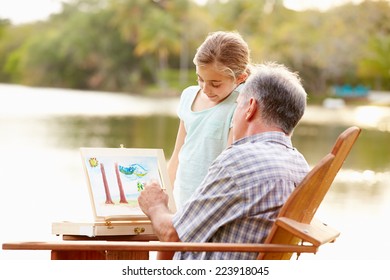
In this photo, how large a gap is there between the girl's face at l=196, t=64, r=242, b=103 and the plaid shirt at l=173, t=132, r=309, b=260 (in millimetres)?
487

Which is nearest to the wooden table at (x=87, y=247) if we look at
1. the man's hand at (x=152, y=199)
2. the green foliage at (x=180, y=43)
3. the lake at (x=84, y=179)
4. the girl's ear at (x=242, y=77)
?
the man's hand at (x=152, y=199)

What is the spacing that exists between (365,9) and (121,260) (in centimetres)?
4352

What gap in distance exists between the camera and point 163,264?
2266 mm

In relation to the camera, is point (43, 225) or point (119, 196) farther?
point (43, 225)

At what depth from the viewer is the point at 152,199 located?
234 cm

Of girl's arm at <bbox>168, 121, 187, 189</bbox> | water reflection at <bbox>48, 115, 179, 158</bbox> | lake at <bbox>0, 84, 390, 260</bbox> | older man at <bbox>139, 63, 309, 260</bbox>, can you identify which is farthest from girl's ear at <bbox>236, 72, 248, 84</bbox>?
water reflection at <bbox>48, 115, 179, 158</bbox>

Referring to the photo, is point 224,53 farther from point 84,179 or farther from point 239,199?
point 84,179

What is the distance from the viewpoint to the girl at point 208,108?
267 cm

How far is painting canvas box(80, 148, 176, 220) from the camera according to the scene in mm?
2484

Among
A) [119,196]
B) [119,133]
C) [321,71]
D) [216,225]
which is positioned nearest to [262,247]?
[216,225]

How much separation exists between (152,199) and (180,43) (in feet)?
145

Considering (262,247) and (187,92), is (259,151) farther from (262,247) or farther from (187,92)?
(187,92)

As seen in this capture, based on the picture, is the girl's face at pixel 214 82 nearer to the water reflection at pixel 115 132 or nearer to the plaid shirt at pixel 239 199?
the plaid shirt at pixel 239 199

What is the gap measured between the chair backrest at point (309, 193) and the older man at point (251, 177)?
0.05m
